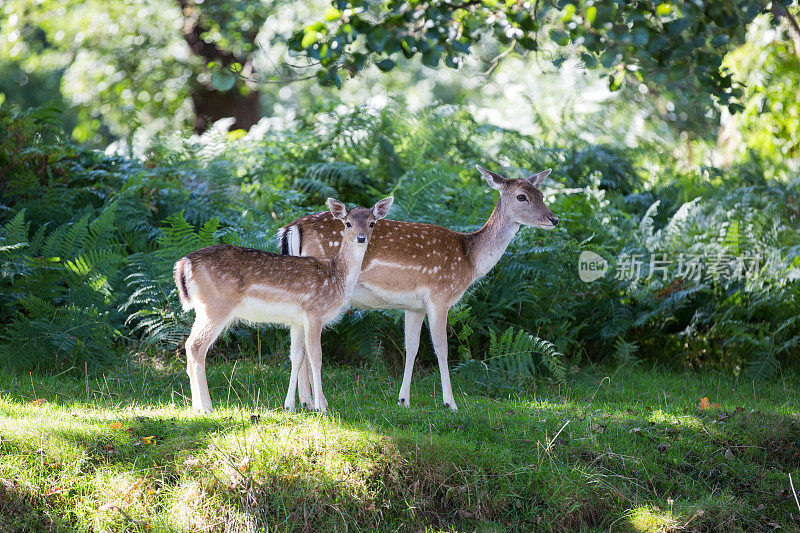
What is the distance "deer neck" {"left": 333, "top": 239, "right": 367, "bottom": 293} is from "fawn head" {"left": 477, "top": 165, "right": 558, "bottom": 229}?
128 cm

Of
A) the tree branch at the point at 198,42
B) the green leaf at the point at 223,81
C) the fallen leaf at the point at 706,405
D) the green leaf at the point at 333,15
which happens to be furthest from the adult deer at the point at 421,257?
the tree branch at the point at 198,42

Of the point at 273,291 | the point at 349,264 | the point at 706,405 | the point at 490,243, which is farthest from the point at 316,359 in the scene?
the point at 706,405

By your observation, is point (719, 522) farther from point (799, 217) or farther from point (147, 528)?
point (799, 217)

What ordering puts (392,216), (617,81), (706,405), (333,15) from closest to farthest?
(706,405), (333,15), (617,81), (392,216)

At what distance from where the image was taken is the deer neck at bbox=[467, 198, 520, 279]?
6.62 meters

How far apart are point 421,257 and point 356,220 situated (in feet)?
2.16

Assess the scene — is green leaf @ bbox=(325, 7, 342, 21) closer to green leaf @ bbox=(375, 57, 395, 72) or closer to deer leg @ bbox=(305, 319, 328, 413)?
green leaf @ bbox=(375, 57, 395, 72)

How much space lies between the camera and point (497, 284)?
795 centimetres

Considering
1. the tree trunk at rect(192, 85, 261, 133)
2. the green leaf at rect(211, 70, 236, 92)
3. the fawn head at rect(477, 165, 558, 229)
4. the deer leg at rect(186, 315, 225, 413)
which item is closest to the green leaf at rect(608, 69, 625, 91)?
the fawn head at rect(477, 165, 558, 229)

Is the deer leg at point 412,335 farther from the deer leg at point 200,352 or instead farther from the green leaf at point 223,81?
the green leaf at point 223,81

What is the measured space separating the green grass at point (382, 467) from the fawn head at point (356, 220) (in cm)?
119

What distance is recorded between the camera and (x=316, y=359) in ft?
18.9

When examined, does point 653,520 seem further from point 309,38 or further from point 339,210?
point 309,38

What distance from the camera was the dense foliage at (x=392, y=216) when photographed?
279 inches
